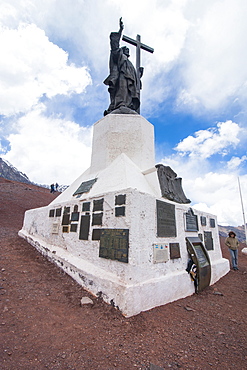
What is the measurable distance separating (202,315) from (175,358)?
134 cm

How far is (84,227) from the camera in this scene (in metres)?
4.34

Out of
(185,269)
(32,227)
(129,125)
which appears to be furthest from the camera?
(32,227)

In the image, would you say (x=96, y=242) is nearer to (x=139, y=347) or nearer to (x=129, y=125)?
(x=139, y=347)

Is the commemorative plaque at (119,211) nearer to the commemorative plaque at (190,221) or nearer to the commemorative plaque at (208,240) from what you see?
the commemorative plaque at (190,221)

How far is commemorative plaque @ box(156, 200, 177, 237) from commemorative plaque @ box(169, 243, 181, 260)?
22cm

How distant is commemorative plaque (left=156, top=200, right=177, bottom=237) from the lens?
153 inches

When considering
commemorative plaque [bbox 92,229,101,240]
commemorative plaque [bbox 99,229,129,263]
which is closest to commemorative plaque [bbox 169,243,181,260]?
commemorative plaque [bbox 99,229,129,263]

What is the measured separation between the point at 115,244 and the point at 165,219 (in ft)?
4.00

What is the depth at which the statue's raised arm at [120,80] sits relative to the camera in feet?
25.2

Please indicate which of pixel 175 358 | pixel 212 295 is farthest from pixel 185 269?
pixel 175 358

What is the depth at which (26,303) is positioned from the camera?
303 centimetres

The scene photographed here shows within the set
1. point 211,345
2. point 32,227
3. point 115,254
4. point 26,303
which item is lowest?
point 211,345

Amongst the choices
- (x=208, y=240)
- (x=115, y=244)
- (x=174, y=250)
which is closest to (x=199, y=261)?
(x=174, y=250)

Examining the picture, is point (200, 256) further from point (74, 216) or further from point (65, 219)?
point (65, 219)
